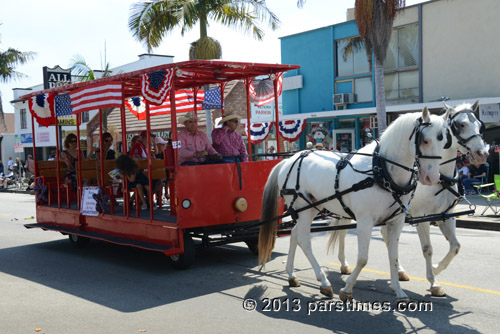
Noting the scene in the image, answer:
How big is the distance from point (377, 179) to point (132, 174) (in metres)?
4.52

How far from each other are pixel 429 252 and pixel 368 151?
4.83 feet

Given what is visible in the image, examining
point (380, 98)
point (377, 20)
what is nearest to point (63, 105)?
point (377, 20)

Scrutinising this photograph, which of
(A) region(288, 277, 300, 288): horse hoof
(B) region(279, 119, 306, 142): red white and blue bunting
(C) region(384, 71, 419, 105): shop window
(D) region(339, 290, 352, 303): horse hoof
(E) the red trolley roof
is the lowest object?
(A) region(288, 277, 300, 288): horse hoof

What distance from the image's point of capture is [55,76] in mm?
21250

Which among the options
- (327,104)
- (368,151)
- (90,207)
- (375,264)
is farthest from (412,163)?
(327,104)

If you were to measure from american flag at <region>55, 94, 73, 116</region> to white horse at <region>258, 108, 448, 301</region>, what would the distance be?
5057 millimetres

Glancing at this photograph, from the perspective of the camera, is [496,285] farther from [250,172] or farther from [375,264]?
[250,172]

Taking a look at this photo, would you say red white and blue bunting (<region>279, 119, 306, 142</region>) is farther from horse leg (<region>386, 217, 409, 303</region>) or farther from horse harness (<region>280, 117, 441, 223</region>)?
horse leg (<region>386, 217, 409, 303</region>)

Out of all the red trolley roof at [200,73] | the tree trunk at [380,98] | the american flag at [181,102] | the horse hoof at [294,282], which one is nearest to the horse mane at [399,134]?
the horse hoof at [294,282]

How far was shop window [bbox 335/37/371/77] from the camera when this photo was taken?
2183 centimetres

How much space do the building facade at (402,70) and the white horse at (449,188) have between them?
10.6 m

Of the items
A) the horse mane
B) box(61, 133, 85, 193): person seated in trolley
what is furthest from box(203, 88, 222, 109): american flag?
the horse mane

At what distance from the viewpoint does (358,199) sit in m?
5.92

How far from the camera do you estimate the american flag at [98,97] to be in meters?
8.27
